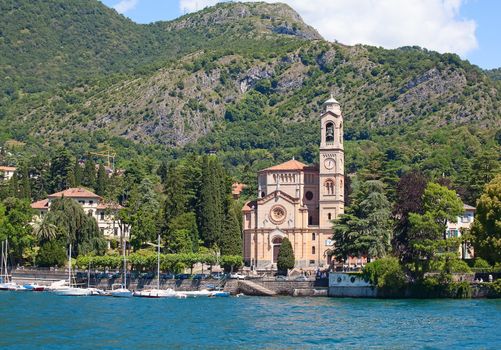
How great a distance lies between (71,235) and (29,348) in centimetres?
6132

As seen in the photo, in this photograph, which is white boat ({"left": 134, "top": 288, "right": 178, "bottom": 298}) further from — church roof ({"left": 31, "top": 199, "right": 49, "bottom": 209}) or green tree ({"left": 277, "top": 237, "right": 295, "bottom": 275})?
church roof ({"left": 31, "top": 199, "right": 49, "bottom": 209})

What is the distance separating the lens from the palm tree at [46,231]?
120 metres

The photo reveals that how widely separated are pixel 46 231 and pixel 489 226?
50.3 m

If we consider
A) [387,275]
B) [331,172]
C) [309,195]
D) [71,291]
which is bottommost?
[71,291]

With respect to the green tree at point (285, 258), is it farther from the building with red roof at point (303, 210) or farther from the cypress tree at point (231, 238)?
the cypress tree at point (231, 238)

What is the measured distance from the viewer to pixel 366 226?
106625 millimetres

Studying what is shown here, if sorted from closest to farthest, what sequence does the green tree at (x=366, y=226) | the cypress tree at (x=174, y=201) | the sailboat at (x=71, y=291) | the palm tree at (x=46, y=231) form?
the green tree at (x=366, y=226) < the sailboat at (x=71, y=291) < the palm tree at (x=46, y=231) < the cypress tree at (x=174, y=201)

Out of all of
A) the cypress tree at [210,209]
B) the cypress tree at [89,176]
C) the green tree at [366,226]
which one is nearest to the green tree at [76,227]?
the cypress tree at [210,209]

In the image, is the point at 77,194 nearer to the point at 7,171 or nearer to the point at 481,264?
the point at 7,171

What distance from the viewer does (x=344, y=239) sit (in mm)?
109750

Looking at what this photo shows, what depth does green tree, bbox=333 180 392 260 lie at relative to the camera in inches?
4176

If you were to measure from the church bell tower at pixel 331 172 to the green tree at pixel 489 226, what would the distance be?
27756 millimetres

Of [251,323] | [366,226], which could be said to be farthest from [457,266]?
[251,323]

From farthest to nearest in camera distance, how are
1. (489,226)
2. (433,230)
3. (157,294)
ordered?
(157,294), (433,230), (489,226)
